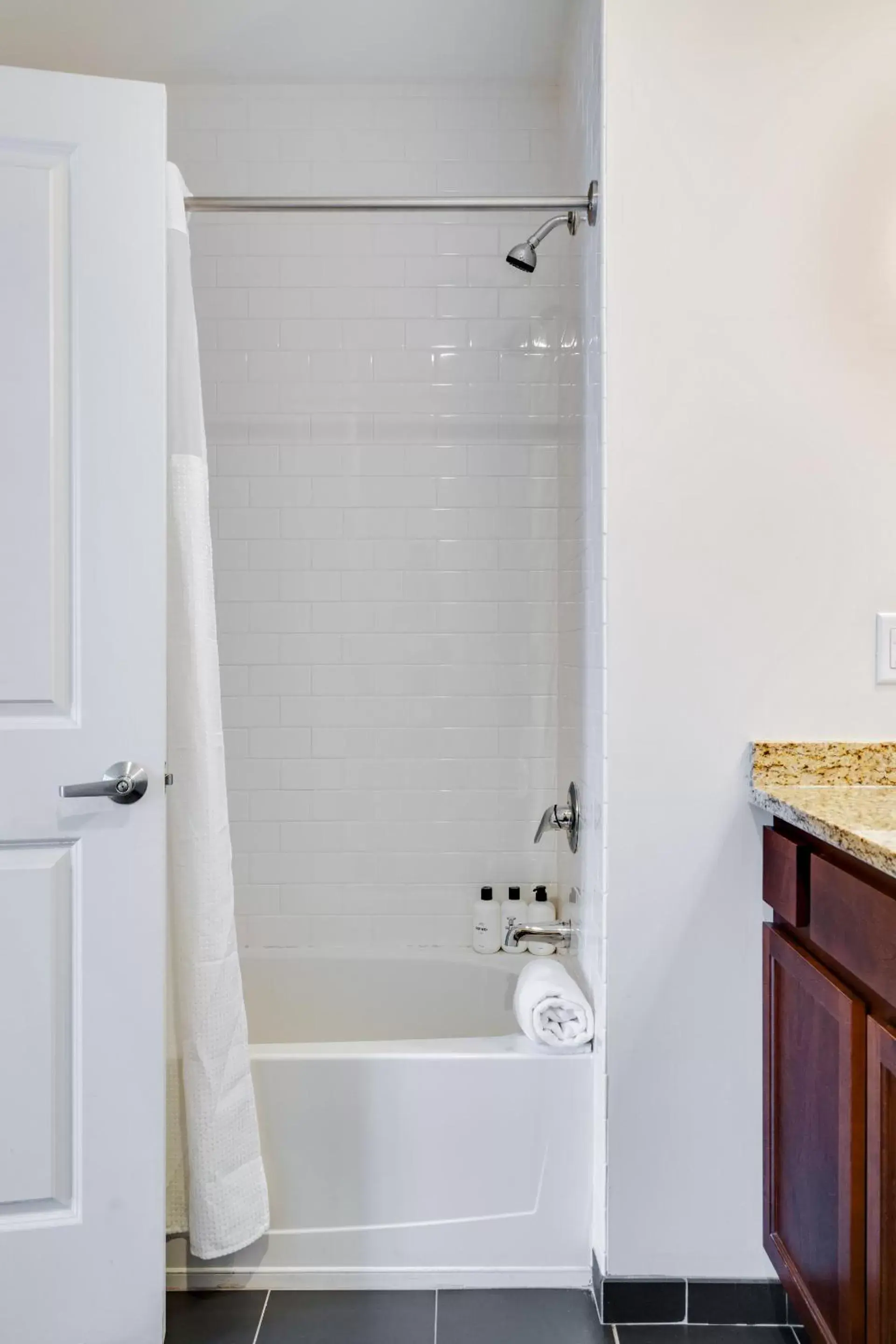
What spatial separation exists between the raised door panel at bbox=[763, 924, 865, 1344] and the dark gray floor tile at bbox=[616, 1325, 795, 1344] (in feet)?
0.57

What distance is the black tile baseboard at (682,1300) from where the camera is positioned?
5.34ft

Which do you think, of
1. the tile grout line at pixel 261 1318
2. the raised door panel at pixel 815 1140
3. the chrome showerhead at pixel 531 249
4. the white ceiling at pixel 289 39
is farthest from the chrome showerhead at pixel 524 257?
the tile grout line at pixel 261 1318

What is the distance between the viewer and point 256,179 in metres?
2.39

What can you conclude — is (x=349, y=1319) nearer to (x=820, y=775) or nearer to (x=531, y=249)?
(x=820, y=775)

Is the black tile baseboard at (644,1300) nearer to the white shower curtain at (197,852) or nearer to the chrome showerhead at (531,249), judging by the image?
the white shower curtain at (197,852)

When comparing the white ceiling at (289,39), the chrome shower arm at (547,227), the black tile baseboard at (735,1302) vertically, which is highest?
the white ceiling at (289,39)

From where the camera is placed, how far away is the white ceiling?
6.73ft

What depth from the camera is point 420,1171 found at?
1731 mm

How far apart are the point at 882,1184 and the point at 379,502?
5.90 feet

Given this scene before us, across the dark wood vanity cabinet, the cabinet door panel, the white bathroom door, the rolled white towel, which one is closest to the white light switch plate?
the dark wood vanity cabinet

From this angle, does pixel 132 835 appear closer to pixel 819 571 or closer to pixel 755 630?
pixel 755 630

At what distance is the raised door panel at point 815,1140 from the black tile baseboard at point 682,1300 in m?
0.12

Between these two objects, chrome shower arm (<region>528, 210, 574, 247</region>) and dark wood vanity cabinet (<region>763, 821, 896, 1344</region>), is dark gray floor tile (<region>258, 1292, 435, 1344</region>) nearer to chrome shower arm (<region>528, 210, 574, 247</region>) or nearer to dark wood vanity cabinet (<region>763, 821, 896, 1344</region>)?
dark wood vanity cabinet (<region>763, 821, 896, 1344</region>)

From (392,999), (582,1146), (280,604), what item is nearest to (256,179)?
(280,604)
